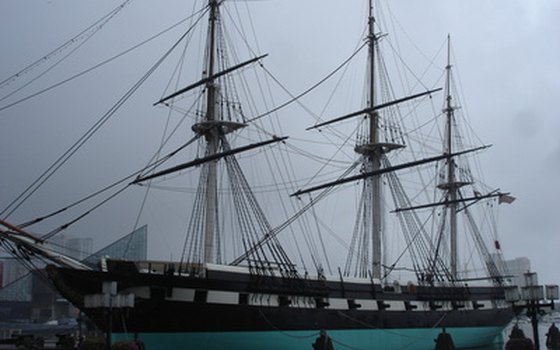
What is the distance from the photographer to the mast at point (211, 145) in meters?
34.3

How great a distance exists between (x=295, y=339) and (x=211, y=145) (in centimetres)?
1169

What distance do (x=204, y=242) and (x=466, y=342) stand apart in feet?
75.1

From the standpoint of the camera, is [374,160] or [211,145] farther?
[374,160]

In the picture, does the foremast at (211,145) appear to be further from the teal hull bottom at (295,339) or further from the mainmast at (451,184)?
the mainmast at (451,184)

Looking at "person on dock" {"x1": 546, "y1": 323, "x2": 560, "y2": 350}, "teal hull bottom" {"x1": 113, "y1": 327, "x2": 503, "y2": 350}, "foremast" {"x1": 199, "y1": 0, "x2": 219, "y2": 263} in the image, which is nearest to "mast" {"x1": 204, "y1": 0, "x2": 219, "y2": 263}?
"foremast" {"x1": 199, "y1": 0, "x2": 219, "y2": 263}

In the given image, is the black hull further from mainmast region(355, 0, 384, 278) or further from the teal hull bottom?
mainmast region(355, 0, 384, 278)

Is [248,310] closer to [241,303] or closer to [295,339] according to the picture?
[241,303]

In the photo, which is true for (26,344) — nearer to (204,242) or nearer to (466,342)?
(204,242)

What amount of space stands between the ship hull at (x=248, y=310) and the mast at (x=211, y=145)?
3.57 metres

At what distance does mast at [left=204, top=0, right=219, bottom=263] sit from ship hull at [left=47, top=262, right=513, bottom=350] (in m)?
3.57

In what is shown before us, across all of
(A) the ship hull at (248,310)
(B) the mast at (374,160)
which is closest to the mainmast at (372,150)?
(B) the mast at (374,160)

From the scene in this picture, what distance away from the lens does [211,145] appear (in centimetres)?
3769

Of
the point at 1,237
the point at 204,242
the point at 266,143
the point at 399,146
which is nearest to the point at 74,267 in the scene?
the point at 1,237

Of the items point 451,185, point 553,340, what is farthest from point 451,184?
point 553,340
